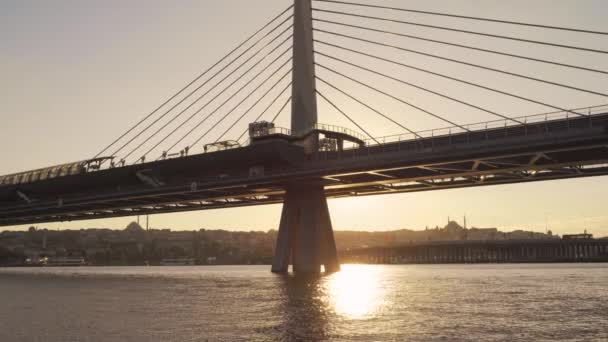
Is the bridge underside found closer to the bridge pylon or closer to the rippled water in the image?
the bridge pylon

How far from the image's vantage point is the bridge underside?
2259 inches

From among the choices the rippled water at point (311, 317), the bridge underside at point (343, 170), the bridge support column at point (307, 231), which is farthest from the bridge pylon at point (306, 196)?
the rippled water at point (311, 317)

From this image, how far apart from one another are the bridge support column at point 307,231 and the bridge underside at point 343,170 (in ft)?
6.54

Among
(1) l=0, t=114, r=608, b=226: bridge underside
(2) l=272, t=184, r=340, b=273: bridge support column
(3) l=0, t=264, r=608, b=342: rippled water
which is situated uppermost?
(1) l=0, t=114, r=608, b=226: bridge underside

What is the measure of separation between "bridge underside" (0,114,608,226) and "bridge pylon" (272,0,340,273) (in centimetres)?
220

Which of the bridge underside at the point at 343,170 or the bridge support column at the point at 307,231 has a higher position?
the bridge underside at the point at 343,170

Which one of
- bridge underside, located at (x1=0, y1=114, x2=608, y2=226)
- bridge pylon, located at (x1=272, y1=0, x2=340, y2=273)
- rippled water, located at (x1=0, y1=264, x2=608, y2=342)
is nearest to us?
rippled water, located at (x1=0, y1=264, x2=608, y2=342)

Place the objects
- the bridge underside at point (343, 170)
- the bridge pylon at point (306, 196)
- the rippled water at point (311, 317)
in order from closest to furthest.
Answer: the rippled water at point (311, 317) → the bridge underside at point (343, 170) → the bridge pylon at point (306, 196)

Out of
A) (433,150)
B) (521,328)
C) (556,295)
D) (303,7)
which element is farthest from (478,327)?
(303,7)

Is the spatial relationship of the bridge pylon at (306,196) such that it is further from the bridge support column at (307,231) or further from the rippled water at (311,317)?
the rippled water at (311,317)

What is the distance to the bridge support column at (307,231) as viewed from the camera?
75188 millimetres

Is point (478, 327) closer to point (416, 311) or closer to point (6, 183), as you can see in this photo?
point (416, 311)

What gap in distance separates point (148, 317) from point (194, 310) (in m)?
4.53

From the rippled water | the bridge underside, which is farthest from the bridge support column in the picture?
the rippled water
